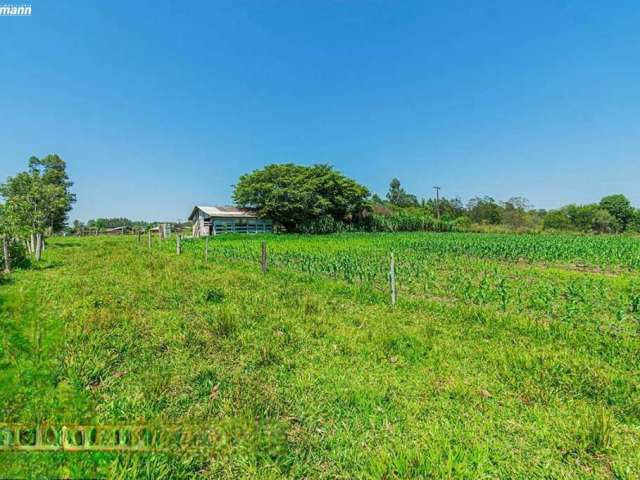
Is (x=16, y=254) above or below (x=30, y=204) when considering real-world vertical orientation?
below

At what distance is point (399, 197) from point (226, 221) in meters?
74.4

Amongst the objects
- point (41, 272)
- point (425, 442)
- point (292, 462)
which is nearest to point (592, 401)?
point (425, 442)

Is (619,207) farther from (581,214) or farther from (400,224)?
(400,224)

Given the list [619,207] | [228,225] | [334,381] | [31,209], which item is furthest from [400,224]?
[619,207]

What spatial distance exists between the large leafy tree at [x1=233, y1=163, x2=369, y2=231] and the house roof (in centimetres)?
116

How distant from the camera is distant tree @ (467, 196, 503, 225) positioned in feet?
259

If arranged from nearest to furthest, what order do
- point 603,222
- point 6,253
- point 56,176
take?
point 6,253
point 56,176
point 603,222

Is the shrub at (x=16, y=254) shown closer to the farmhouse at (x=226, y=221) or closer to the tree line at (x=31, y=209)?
the tree line at (x=31, y=209)

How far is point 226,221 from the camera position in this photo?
44281 millimetres

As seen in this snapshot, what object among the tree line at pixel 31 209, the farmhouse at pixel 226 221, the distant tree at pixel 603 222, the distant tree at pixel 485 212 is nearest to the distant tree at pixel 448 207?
the distant tree at pixel 485 212

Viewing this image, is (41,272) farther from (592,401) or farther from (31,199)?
(592,401)

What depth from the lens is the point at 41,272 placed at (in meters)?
12.0

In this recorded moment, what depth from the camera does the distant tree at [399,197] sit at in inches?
4033

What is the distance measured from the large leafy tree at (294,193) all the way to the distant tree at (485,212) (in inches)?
1908
